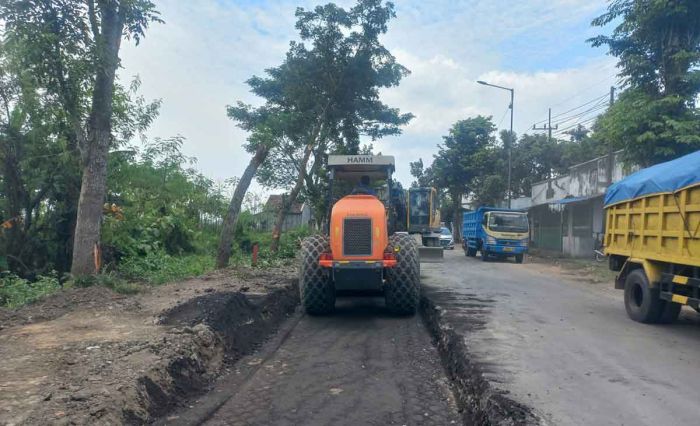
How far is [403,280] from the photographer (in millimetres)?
9508

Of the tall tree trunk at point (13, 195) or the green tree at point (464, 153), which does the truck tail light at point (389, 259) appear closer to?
the tall tree trunk at point (13, 195)

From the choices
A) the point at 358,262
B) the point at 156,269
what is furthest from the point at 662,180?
the point at 156,269

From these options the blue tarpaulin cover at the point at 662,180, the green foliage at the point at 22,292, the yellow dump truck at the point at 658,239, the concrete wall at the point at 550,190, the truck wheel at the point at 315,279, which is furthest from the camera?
the concrete wall at the point at 550,190

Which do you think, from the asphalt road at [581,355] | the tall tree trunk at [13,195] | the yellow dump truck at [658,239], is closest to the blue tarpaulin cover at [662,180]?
the yellow dump truck at [658,239]

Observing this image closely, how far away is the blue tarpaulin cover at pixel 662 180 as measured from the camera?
863 cm

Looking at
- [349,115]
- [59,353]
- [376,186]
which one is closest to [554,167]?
[349,115]

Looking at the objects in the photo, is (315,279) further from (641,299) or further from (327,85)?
(327,85)

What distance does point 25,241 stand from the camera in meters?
16.6

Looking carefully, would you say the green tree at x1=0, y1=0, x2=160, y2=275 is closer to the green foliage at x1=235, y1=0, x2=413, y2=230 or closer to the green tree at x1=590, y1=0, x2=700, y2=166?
the green foliage at x1=235, y1=0, x2=413, y2=230

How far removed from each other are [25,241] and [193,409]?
13993 mm

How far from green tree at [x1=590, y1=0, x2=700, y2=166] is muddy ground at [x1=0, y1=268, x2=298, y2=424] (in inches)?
458

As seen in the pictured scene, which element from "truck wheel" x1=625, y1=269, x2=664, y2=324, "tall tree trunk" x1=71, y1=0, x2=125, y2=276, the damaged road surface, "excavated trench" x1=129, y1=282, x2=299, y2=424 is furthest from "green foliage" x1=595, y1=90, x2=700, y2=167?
"tall tree trunk" x1=71, y1=0, x2=125, y2=276

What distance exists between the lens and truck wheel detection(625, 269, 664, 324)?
31.0ft

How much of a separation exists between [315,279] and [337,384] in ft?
12.0
